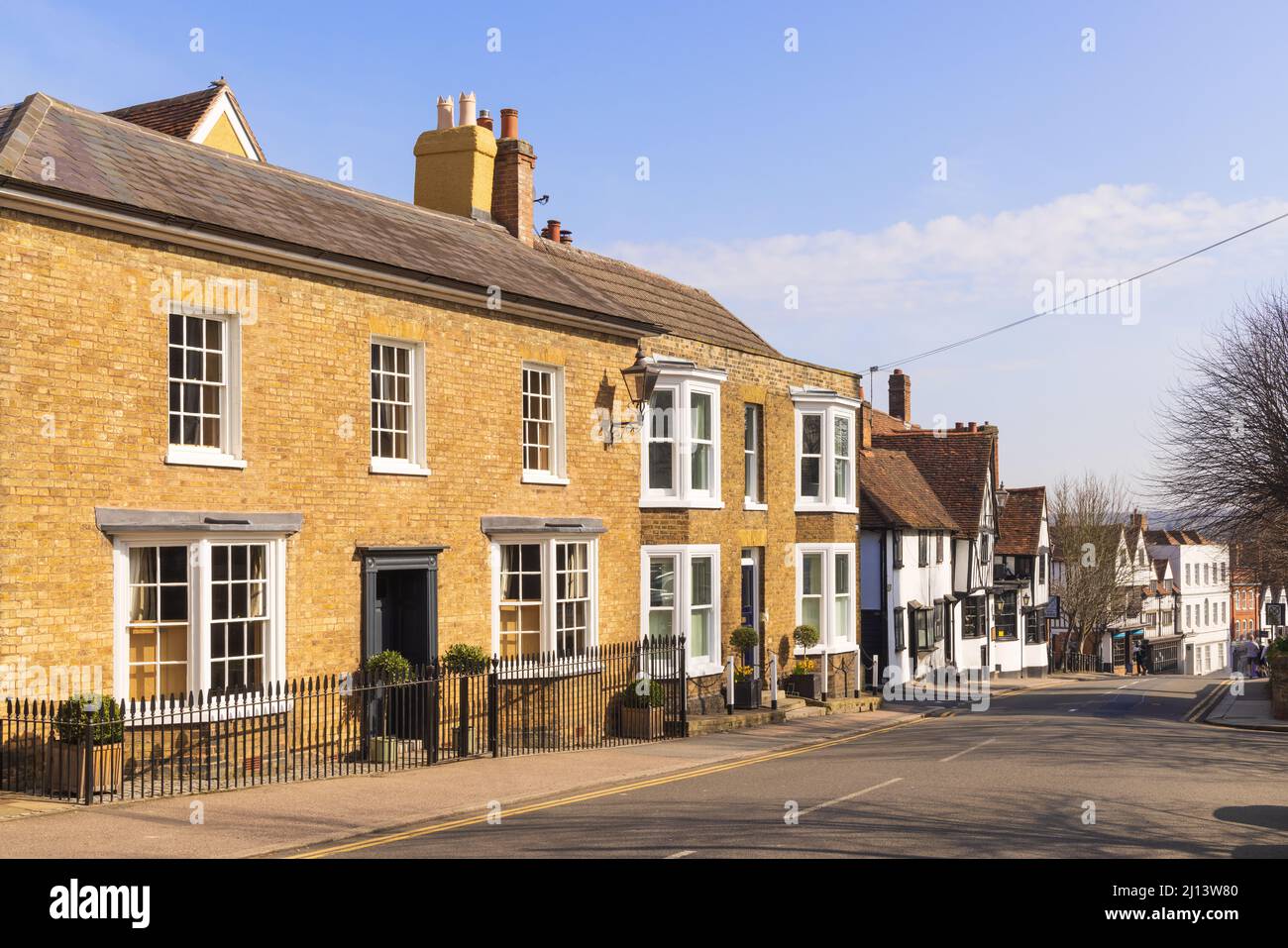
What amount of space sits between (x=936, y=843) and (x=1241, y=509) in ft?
88.5

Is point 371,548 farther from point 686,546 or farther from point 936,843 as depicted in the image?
point 936,843

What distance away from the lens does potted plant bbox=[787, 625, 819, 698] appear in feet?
88.6

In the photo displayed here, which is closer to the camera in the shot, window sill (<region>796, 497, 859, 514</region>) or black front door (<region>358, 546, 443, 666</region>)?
black front door (<region>358, 546, 443, 666</region>)

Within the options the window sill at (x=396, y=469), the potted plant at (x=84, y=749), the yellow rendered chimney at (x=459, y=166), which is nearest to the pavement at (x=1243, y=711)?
the window sill at (x=396, y=469)

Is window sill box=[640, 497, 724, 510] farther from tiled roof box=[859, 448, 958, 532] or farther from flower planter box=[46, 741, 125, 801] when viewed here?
tiled roof box=[859, 448, 958, 532]

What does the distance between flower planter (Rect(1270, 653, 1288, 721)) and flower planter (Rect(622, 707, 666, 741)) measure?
46.4 feet

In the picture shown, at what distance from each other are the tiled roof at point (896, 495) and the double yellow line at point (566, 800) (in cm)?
1736

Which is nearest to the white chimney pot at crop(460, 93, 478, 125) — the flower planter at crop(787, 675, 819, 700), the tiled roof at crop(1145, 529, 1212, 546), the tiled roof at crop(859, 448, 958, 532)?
the flower planter at crop(787, 675, 819, 700)

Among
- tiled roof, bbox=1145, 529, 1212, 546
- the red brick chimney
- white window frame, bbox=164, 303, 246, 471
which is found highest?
the red brick chimney

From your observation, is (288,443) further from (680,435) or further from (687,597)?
(687,597)

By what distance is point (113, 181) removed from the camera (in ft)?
49.1

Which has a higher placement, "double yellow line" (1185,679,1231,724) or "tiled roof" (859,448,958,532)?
"tiled roof" (859,448,958,532)

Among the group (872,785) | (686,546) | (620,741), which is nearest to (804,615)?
(686,546)

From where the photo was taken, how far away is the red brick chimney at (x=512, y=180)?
25.1m
